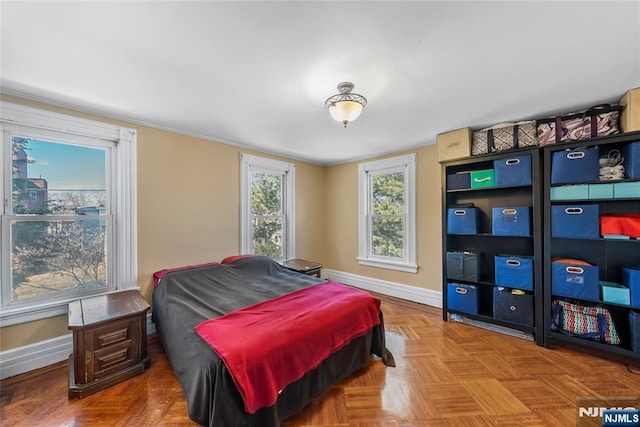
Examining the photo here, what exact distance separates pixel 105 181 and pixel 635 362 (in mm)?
5182

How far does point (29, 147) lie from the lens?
2188 mm

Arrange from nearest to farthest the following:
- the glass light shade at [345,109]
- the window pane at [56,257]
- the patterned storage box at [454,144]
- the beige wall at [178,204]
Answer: the glass light shade at [345,109]
the window pane at [56,257]
the beige wall at [178,204]
the patterned storage box at [454,144]

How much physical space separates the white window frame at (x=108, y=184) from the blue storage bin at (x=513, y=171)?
12.9 feet

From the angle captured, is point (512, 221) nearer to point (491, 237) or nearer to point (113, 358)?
point (491, 237)

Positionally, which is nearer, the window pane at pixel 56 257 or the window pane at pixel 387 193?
the window pane at pixel 56 257

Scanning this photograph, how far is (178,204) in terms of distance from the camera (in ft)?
9.80

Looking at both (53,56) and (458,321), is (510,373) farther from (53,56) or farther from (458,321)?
(53,56)

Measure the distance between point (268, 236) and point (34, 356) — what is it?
261 centimetres

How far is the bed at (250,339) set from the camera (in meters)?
1.38

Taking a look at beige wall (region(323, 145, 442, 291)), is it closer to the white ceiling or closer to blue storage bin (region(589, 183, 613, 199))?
the white ceiling

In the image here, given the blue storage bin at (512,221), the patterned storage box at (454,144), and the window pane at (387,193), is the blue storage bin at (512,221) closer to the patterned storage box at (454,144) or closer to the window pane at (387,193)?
the patterned storage box at (454,144)

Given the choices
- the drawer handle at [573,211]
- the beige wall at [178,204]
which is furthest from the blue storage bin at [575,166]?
the beige wall at [178,204]

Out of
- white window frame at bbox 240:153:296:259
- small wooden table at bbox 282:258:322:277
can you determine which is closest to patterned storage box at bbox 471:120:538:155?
small wooden table at bbox 282:258:322:277

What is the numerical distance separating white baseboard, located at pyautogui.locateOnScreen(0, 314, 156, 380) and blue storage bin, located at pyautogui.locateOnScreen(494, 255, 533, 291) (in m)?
4.31
